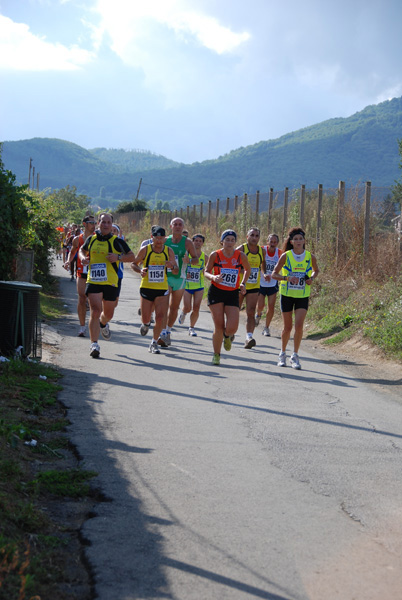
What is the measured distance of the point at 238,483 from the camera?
5.54m

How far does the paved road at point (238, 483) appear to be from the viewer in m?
3.96

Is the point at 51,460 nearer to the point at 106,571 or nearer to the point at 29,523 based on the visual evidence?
the point at 29,523

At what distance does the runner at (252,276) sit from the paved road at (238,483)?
3107 millimetres

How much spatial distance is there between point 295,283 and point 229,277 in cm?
100

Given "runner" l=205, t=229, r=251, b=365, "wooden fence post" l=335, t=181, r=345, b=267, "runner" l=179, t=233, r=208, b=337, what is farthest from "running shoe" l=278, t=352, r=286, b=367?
"wooden fence post" l=335, t=181, r=345, b=267

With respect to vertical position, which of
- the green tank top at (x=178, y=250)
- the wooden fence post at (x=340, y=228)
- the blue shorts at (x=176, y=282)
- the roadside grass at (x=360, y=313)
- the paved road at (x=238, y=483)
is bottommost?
the paved road at (x=238, y=483)

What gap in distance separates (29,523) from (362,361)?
9342 millimetres

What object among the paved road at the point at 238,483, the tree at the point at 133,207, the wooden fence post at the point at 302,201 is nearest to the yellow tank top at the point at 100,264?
the paved road at the point at 238,483

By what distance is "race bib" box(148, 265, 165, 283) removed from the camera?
12234mm

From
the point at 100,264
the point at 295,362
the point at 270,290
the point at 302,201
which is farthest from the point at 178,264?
the point at 302,201

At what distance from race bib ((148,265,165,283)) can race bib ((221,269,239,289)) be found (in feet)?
4.09

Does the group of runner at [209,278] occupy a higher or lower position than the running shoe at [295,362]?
higher

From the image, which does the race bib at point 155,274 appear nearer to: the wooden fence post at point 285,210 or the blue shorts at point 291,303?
the blue shorts at point 291,303

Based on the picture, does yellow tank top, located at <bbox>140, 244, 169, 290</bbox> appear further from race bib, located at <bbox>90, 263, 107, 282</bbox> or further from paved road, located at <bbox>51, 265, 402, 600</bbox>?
paved road, located at <bbox>51, 265, 402, 600</bbox>
